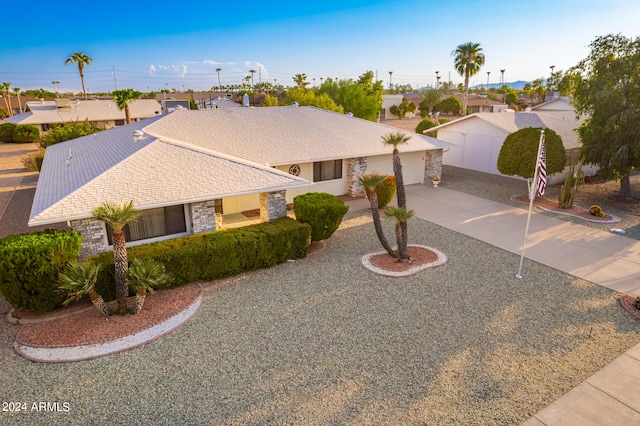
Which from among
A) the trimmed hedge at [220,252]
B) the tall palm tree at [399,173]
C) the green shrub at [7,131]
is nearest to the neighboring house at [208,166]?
the trimmed hedge at [220,252]

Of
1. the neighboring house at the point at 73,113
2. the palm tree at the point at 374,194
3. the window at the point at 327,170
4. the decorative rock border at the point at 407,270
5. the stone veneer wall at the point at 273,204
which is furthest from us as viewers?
the neighboring house at the point at 73,113

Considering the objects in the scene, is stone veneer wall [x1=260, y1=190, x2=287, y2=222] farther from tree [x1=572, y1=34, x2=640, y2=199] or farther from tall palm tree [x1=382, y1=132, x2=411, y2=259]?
tree [x1=572, y1=34, x2=640, y2=199]

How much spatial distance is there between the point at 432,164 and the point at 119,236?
19260 mm

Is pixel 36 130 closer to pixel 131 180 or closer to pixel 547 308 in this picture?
pixel 131 180

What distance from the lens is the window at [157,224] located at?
12781mm

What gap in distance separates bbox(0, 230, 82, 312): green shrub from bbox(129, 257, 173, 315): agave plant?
1706 mm

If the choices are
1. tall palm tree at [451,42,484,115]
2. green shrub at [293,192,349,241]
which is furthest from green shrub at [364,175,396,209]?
tall palm tree at [451,42,484,115]

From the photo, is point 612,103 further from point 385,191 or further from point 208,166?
point 208,166

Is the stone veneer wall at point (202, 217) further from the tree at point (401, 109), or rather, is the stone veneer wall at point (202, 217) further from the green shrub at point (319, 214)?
the tree at point (401, 109)

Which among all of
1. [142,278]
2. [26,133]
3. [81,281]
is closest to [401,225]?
[142,278]

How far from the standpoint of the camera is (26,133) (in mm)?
41906

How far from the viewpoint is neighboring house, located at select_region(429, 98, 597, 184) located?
26094 mm

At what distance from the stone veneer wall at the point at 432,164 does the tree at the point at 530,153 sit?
410 cm

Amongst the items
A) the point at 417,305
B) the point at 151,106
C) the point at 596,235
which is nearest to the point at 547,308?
the point at 417,305
